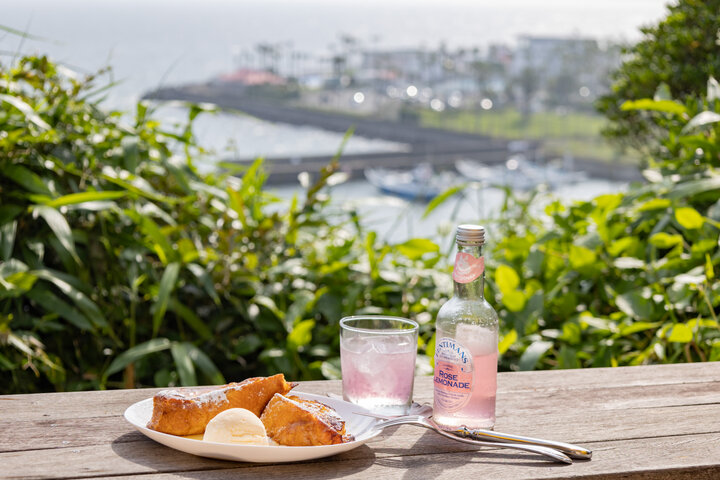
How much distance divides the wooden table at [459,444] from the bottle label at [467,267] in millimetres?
190

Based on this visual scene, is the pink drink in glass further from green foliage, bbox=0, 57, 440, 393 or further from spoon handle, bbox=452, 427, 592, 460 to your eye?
green foliage, bbox=0, 57, 440, 393

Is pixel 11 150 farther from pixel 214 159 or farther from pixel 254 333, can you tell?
pixel 254 333

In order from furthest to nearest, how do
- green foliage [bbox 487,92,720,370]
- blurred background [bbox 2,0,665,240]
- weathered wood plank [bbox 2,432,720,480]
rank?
blurred background [bbox 2,0,665,240] < green foliage [bbox 487,92,720,370] < weathered wood plank [bbox 2,432,720,480]

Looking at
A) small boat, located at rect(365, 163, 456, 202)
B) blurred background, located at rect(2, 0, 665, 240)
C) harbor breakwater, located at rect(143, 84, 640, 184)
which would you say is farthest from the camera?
harbor breakwater, located at rect(143, 84, 640, 184)

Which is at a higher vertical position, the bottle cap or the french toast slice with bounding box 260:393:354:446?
the bottle cap

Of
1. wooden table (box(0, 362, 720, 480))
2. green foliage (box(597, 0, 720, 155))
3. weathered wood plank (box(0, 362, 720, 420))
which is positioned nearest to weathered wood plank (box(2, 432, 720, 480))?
wooden table (box(0, 362, 720, 480))

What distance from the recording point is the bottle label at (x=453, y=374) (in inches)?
33.4

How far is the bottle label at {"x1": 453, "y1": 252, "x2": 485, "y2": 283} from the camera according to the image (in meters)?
0.84

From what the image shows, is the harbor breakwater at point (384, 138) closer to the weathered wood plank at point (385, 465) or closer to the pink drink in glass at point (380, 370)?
the pink drink in glass at point (380, 370)

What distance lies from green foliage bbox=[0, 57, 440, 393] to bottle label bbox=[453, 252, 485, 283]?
31.1 inches

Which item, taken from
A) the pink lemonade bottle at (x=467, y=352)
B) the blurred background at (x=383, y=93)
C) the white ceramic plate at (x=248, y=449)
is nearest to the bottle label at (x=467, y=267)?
the pink lemonade bottle at (x=467, y=352)

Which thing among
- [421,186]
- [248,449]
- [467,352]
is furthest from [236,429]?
[421,186]

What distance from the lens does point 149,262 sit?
1.81m

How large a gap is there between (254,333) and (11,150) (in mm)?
723
